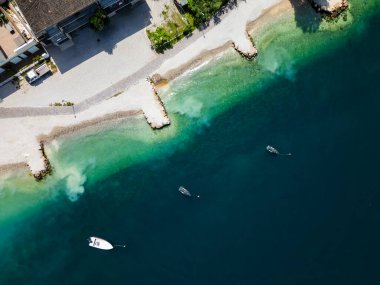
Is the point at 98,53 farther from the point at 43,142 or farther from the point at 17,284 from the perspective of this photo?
the point at 17,284

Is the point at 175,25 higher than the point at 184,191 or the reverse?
higher

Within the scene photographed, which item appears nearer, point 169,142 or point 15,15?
point 15,15

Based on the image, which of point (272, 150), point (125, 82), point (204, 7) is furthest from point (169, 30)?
point (272, 150)

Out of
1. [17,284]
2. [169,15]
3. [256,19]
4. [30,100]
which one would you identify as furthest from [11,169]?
[256,19]

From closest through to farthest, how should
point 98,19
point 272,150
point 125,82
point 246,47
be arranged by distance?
point 98,19 < point 125,82 < point 246,47 < point 272,150

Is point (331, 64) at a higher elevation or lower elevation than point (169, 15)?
lower

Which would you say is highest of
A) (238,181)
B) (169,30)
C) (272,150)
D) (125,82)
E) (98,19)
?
(98,19)

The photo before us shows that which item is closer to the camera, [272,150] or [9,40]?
[9,40]

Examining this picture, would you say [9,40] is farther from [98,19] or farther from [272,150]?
[272,150]
